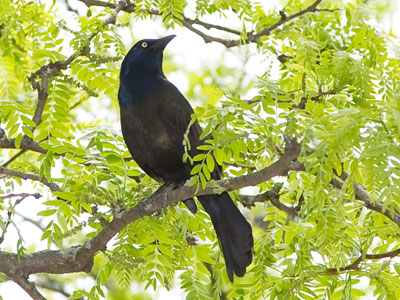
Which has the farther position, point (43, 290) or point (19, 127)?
point (43, 290)

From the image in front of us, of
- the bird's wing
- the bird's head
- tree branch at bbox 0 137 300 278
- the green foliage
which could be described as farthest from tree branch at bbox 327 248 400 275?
the bird's head

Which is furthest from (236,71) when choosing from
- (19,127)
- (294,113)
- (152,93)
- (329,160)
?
(329,160)

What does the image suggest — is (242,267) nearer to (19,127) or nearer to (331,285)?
(331,285)

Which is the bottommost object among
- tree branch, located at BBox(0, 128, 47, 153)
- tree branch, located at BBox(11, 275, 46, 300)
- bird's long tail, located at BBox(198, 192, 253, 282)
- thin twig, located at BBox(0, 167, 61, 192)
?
bird's long tail, located at BBox(198, 192, 253, 282)

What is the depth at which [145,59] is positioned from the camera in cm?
555

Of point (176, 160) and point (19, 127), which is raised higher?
point (19, 127)

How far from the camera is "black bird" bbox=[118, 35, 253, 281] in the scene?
15.5 feet

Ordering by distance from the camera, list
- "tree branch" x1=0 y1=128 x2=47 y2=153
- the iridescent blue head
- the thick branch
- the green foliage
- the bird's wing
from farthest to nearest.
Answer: the iridescent blue head < the bird's wing < the thick branch < "tree branch" x1=0 y1=128 x2=47 y2=153 < the green foliage

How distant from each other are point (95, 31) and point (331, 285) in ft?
6.94

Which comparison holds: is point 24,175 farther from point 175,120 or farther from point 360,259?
point 360,259

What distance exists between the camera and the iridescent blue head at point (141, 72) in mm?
5148

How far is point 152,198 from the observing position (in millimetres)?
3871

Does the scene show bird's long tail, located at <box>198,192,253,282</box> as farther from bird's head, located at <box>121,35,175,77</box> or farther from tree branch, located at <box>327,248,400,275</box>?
bird's head, located at <box>121,35,175,77</box>

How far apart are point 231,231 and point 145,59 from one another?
1567mm
